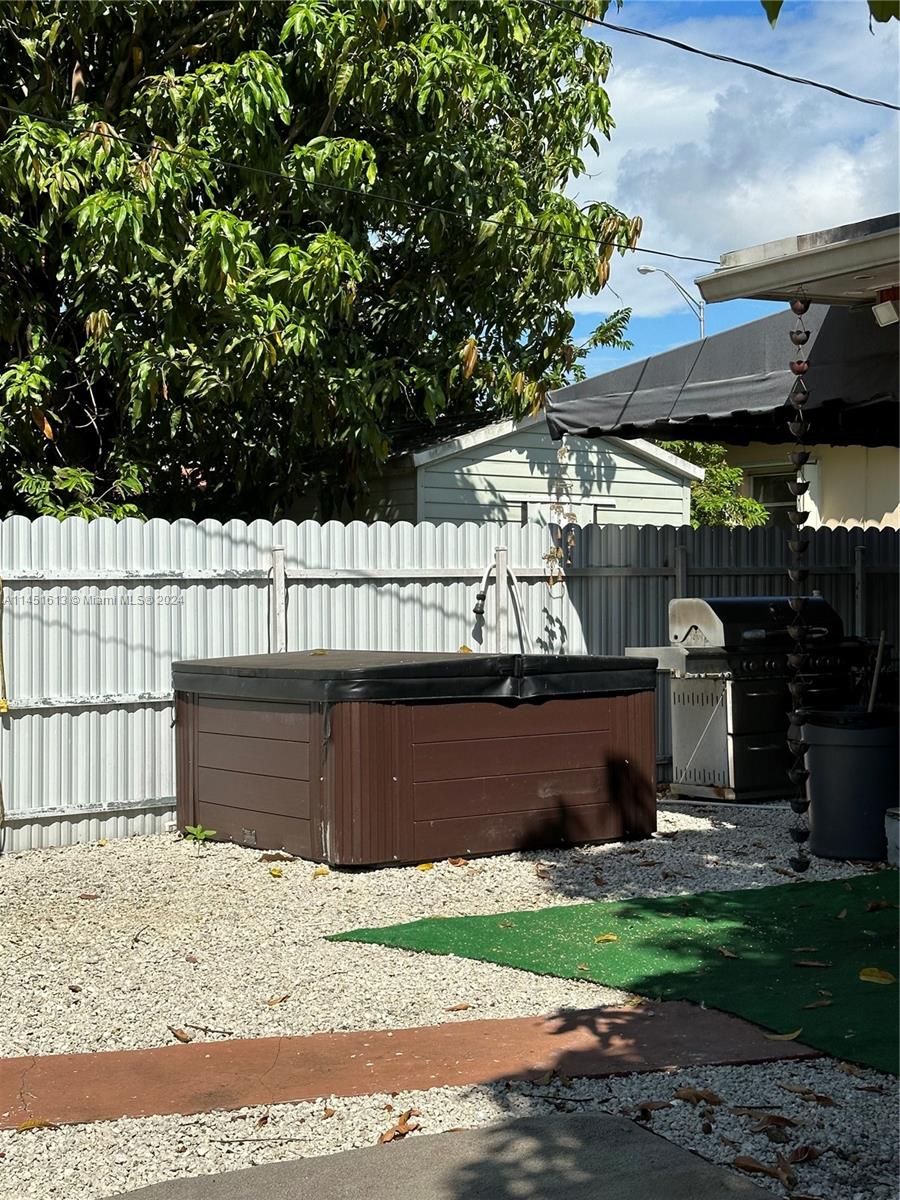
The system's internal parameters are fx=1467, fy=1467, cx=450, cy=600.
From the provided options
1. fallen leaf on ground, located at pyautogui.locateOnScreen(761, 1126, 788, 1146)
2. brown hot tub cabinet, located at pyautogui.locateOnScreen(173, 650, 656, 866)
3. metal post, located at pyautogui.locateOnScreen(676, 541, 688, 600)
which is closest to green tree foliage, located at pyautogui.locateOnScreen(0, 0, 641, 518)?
metal post, located at pyautogui.locateOnScreen(676, 541, 688, 600)

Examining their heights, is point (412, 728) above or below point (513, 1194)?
above

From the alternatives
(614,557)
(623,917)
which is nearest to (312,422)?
(614,557)

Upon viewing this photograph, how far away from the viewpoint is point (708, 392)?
32.0 feet

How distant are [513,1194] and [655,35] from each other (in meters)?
9.40

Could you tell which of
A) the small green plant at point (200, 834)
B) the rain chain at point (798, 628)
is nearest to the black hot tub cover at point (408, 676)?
the small green plant at point (200, 834)

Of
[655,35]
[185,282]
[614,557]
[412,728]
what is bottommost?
[412,728]

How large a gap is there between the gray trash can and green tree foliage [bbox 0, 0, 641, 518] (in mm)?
5355

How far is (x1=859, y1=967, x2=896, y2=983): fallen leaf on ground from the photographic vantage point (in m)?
5.74

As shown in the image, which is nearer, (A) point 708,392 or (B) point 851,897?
(B) point 851,897

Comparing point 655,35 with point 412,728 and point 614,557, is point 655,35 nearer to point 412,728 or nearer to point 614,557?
point 614,557

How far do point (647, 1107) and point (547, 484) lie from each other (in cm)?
1161

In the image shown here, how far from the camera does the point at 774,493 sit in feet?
68.8

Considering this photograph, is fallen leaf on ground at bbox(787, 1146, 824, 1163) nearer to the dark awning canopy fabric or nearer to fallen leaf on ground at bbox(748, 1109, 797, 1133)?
fallen leaf on ground at bbox(748, 1109, 797, 1133)

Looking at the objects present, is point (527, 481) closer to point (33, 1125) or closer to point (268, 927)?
point (268, 927)
